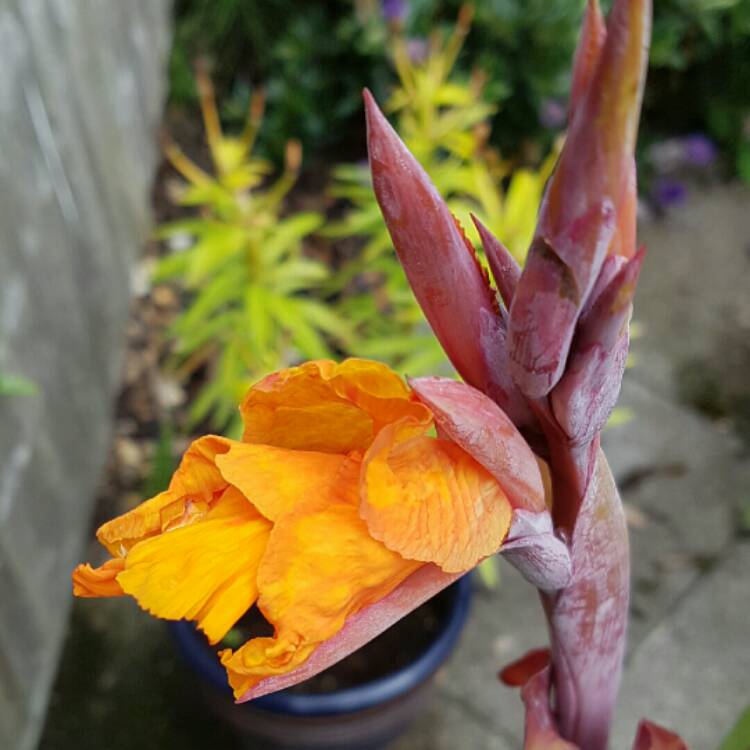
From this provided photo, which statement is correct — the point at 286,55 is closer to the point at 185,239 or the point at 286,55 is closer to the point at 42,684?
the point at 185,239

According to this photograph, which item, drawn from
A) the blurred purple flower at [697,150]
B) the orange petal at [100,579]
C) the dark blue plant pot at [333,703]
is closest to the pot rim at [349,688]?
the dark blue plant pot at [333,703]

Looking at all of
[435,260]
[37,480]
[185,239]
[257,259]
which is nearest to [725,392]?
[257,259]

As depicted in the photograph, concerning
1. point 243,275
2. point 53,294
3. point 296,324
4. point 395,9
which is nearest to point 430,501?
point 296,324

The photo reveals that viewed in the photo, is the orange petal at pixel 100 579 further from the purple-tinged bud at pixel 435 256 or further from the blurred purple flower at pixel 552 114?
the blurred purple flower at pixel 552 114

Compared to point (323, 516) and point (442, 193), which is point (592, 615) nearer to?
point (323, 516)

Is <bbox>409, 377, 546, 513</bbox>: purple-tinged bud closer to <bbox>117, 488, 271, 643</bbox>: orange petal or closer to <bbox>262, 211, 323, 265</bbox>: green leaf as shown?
<bbox>117, 488, 271, 643</bbox>: orange petal
